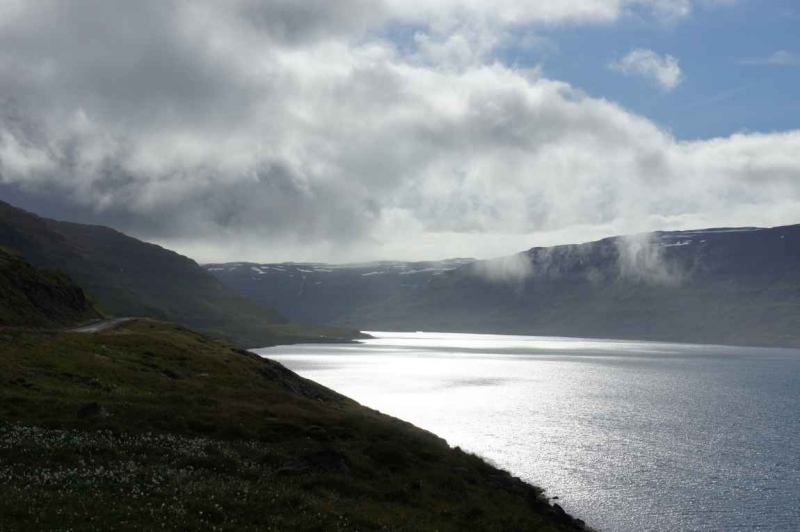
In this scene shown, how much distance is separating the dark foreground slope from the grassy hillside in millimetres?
49394

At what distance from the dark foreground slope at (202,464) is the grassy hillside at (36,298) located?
1945 inches

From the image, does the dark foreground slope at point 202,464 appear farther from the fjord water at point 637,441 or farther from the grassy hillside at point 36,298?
the grassy hillside at point 36,298

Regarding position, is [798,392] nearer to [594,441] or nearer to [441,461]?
[594,441]

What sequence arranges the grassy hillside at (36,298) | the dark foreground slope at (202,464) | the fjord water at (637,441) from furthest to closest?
the grassy hillside at (36,298), the fjord water at (637,441), the dark foreground slope at (202,464)

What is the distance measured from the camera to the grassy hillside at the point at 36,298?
114 metres

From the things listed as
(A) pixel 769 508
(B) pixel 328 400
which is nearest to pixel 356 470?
(A) pixel 769 508

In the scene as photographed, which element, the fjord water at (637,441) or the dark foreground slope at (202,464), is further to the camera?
the fjord water at (637,441)

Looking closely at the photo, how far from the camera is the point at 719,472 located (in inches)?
3078

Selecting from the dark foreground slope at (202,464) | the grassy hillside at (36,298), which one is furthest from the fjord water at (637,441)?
the grassy hillside at (36,298)

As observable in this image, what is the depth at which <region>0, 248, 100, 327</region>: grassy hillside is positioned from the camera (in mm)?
114500

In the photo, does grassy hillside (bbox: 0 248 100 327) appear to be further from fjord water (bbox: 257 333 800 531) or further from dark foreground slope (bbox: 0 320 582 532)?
fjord water (bbox: 257 333 800 531)

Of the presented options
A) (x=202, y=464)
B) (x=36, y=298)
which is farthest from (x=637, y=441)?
(x=36, y=298)

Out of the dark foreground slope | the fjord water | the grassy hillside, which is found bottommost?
the fjord water

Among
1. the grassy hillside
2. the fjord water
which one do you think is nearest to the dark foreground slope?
the fjord water
